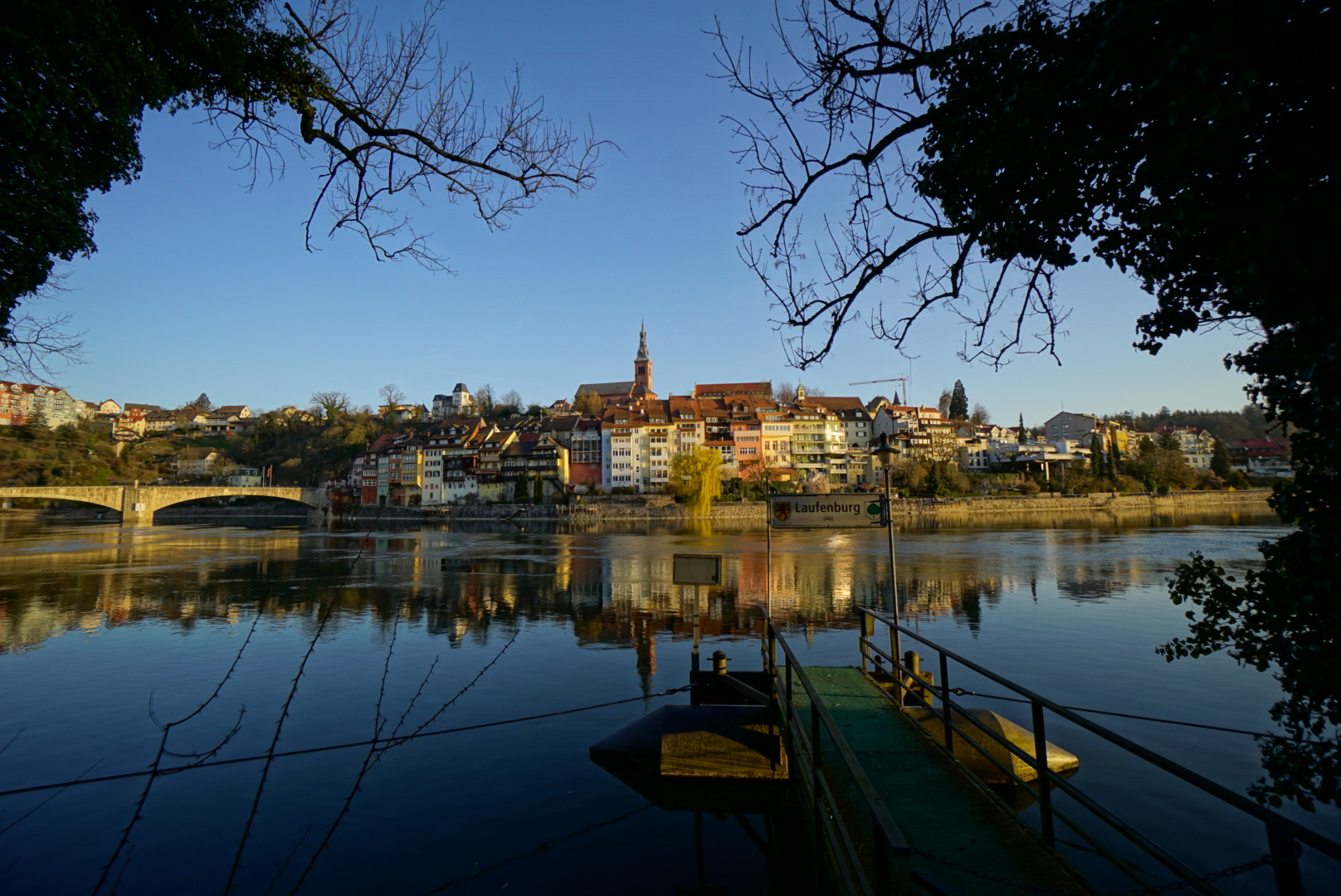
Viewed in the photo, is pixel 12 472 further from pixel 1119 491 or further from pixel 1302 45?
pixel 1119 491

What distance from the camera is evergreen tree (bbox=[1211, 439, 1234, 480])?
103375mm

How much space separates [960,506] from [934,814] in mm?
95079

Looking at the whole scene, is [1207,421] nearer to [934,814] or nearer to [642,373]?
[642,373]

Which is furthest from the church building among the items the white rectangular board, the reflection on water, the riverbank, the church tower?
the white rectangular board

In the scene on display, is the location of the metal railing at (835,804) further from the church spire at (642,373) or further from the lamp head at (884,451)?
the church spire at (642,373)

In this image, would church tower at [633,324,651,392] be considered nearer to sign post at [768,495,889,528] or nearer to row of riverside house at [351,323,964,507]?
row of riverside house at [351,323,964,507]

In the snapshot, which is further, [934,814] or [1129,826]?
[934,814]

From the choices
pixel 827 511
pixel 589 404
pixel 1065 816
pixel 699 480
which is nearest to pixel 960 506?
pixel 699 480

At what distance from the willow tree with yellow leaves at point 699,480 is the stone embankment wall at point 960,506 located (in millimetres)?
3673

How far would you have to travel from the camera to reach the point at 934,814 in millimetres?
5312

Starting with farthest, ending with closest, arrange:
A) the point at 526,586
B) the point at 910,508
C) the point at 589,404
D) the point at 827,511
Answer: the point at 589,404, the point at 910,508, the point at 526,586, the point at 827,511

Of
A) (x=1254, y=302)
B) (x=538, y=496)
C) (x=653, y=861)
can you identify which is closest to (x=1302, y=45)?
(x=1254, y=302)

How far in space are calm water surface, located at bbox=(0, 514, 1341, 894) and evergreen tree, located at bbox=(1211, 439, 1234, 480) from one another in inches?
3872

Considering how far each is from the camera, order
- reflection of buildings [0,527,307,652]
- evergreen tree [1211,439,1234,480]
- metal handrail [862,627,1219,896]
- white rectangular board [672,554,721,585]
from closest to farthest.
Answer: metal handrail [862,627,1219,896] < white rectangular board [672,554,721,585] < reflection of buildings [0,527,307,652] < evergreen tree [1211,439,1234,480]
